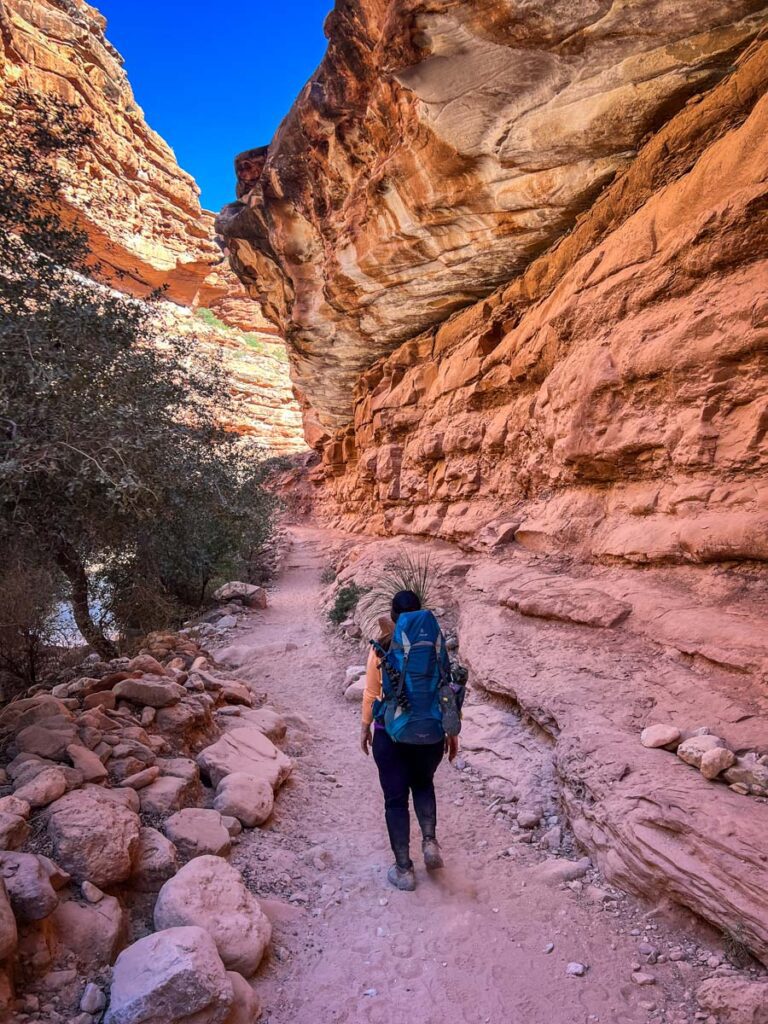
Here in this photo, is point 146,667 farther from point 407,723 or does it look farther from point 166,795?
point 407,723

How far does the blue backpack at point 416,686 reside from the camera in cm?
340

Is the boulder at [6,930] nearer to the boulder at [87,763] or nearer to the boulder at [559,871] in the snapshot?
the boulder at [87,763]

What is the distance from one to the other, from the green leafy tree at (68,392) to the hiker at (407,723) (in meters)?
1.96

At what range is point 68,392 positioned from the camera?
3.97m

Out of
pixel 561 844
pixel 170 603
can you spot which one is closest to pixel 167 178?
pixel 170 603

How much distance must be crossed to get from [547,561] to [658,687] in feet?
9.56

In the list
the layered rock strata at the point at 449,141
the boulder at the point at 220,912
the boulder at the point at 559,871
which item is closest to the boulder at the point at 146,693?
the boulder at the point at 220,912

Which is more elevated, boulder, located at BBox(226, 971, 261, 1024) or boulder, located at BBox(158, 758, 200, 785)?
boulder, located at BBox(158, 758, 200, 785)

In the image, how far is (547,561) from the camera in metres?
7.12

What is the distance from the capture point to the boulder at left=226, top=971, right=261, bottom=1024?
2.39 m

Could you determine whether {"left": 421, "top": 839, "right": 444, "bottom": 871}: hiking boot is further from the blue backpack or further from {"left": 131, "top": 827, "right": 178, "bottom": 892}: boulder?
{"left": 131, "top": 827, "right": 178, "bottom": 892}: boulder

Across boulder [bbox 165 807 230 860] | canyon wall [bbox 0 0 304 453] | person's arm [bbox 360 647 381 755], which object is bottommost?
boulder [bbox 165 807 230 860]

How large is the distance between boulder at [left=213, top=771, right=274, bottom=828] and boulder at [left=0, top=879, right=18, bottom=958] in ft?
5.99

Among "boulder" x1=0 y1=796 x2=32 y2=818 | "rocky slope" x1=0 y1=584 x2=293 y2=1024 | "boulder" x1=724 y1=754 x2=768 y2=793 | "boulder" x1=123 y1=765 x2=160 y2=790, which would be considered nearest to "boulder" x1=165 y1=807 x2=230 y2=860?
"rocky slope" x1=0 y1=584 x2=293 y2=1024
